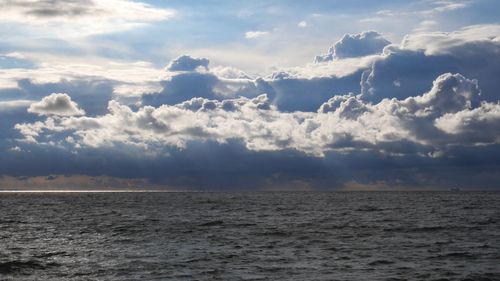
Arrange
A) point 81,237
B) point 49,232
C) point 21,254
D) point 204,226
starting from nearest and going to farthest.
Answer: point 21,254 < point 81,237 < point 49,232 < point 204,226

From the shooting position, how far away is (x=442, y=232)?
6862 centimetres

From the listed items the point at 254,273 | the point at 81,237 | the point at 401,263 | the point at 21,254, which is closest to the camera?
the point at 254,273

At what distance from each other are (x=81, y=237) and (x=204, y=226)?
1942cm

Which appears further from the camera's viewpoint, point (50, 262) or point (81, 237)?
point (81, 237)

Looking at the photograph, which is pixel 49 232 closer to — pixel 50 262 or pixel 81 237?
pixel 81 237

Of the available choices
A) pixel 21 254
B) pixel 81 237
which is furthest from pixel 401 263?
pixel 81 237

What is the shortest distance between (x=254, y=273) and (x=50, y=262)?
16.6 meters

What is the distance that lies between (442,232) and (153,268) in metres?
40.4

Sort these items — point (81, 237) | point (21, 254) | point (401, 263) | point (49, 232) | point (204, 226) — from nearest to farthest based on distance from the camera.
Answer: point (401, 263) < point (21, 254) < point (81, 237) < point (49, 232) < point (204, 226)

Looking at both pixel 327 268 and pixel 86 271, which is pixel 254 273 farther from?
pixel 86 271

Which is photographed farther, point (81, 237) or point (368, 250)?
point (81, 237)

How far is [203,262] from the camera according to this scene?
44.1 m

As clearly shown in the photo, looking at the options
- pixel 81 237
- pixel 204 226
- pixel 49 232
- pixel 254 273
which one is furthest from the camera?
pixel 204 226

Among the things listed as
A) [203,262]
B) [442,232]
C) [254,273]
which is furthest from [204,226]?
[254,273]
